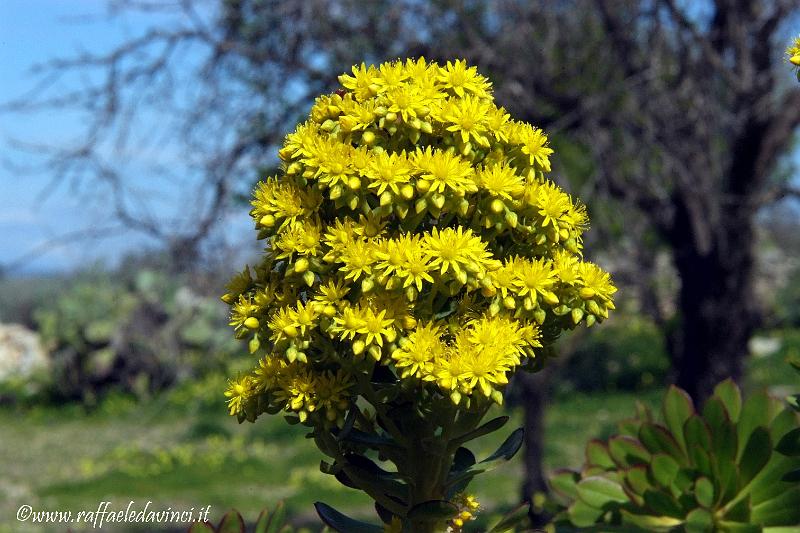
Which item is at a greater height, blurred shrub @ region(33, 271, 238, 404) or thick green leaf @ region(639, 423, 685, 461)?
blurred shrub @ region(33, 271, 238, 404)

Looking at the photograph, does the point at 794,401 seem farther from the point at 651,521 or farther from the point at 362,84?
the point at 362,84

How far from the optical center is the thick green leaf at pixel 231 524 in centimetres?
184

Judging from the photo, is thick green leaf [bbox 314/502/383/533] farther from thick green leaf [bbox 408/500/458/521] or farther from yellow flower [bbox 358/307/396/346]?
yellow flower [bbox 358/307/396/346]

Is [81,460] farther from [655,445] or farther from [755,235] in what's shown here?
[655,445]

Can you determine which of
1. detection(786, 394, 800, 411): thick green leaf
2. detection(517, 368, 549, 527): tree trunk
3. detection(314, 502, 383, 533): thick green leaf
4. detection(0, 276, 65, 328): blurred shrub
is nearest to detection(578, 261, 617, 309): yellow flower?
detection(786, 394, 800, 411): thick green leaf

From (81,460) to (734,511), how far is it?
8275 mm

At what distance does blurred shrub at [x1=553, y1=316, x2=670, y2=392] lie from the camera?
12.0m

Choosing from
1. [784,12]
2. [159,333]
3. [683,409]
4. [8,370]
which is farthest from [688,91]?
[8,370]

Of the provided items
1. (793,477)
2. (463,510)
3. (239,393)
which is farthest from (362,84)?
(793,477)

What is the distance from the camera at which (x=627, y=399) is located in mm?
11156

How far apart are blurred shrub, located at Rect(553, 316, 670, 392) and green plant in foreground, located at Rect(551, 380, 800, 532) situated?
9.70 meters

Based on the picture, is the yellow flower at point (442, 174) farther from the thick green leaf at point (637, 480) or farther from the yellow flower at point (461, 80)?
the thick green leaf at point (637, 480)

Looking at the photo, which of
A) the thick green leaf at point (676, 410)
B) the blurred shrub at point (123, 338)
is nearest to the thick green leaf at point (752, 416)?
the thick green leaf at point (676, 410)

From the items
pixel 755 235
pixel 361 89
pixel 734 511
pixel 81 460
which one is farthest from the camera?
pixel 81 460
